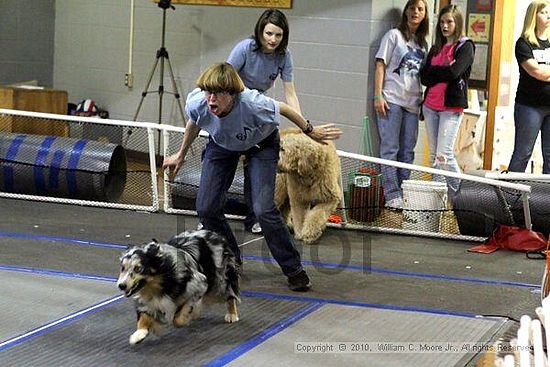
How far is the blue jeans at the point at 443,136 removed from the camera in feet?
25.1

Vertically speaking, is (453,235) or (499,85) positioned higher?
(499,85)

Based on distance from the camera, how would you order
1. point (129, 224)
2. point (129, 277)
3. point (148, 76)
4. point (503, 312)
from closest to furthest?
1. point (129, 277)
2. point (503, 312)
3. point (129, 224)
4. point (148, 76)

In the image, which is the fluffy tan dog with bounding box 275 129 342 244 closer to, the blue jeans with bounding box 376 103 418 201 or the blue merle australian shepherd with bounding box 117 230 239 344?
the blue jeans with bounding box 376 103 418 201

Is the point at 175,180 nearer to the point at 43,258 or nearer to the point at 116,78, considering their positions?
the point at 43,258

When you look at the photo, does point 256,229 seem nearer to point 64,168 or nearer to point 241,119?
point 64,168

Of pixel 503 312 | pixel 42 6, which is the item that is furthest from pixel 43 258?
pixel 42 6

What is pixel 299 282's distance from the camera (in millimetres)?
5461

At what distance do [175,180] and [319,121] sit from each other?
183cm

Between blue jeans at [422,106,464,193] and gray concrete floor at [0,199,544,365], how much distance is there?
0.81m

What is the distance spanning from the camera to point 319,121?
8.97m

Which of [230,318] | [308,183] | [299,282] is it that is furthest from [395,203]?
[230,318]

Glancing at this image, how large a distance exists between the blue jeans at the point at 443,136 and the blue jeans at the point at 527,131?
473mm

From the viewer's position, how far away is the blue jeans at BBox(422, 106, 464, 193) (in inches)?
301

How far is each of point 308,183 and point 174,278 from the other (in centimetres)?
257
